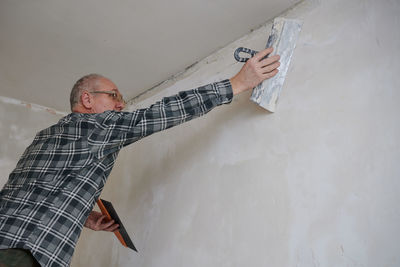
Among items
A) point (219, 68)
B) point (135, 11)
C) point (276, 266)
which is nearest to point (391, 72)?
point (276, 266)

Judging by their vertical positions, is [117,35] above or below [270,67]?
above

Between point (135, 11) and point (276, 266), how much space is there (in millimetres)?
1236

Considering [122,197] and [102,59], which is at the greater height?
[102,59]

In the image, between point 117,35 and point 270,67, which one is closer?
point 270,67

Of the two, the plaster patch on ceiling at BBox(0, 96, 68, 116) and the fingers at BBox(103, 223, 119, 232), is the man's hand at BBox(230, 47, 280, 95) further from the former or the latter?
the plaster patch on ceiling at BBox(0, 96, 68, 116)

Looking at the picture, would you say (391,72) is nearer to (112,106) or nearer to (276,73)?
(276,73)

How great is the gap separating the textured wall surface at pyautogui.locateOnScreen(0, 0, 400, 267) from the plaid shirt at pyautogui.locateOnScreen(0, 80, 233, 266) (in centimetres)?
31

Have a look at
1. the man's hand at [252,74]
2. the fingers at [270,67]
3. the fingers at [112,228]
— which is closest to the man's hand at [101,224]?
the fingers at [112,228]

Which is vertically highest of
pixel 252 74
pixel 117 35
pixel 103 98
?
pixel 117 35

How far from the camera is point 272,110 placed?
1.52 m

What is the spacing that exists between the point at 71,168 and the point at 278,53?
0.90 m

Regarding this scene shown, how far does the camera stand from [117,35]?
1928mm

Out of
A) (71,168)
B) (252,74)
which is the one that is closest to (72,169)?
(71,168)

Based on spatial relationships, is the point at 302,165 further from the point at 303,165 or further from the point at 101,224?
the point at 101,224
